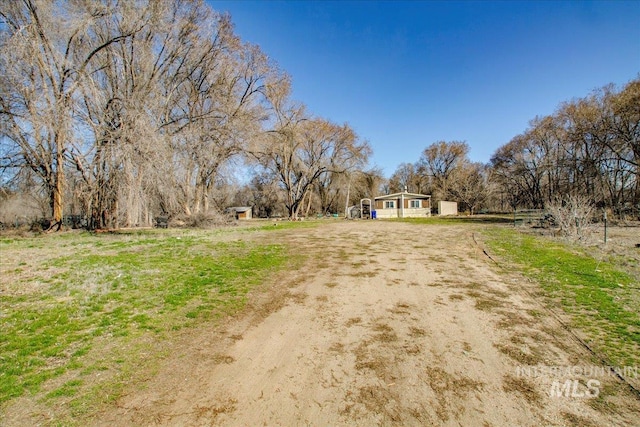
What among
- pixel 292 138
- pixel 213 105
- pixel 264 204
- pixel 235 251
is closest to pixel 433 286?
pixel 235 251

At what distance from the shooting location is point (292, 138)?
27094 millimetres

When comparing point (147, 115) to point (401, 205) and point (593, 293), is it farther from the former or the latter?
point (401, 205)

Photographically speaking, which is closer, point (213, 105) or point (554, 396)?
point (554, 396)

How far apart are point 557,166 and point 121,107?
34164 mm

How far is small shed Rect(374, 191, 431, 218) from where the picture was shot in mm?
36031

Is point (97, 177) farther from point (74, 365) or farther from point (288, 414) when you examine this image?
point (288, 414)

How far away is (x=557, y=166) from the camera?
27.5 meters

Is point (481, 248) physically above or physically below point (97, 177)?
below

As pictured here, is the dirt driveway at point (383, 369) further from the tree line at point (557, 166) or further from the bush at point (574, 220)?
the tree line at point (557, 166)

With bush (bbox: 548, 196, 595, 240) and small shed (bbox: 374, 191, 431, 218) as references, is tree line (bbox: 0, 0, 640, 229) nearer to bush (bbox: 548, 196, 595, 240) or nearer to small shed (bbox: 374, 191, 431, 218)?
bush (bbox: 548, 196, 595, 240)

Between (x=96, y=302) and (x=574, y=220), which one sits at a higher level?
(x=574, y=220)

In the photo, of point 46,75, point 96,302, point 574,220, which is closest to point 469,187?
point 574,220

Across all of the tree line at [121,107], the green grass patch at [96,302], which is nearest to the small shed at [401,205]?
the tree line at [121,107]

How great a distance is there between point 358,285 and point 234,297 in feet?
7.55
